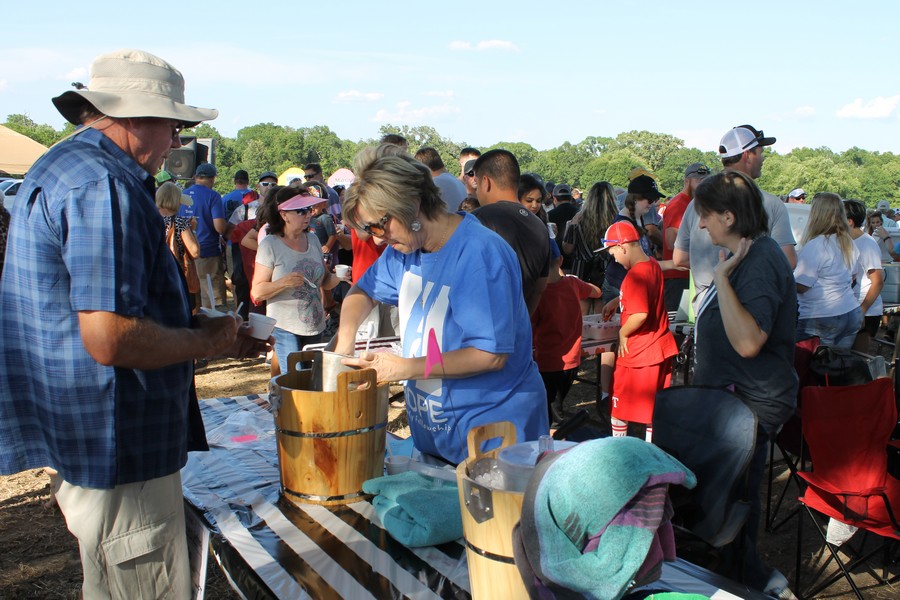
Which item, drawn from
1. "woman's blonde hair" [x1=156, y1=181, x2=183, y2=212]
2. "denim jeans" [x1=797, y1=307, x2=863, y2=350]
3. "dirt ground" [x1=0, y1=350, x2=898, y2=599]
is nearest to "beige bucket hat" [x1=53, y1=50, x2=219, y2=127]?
"dirt ground" [x1=0, y1=350, x2=898, y2=599]

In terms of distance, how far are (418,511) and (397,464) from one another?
0.36 m

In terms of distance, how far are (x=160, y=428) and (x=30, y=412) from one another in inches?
12.0

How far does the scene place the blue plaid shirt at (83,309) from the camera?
155 centimetres

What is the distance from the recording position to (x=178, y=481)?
187cm

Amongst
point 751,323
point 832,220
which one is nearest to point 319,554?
point 751,323

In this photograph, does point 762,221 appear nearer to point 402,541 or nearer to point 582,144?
point 402,541

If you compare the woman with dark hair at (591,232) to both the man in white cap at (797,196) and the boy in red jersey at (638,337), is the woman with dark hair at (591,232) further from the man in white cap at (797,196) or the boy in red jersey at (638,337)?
the man in white cap at (797,196)

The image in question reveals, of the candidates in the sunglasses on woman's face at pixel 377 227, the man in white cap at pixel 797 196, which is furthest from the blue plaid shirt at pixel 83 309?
the man in white cap at pixel 797 196

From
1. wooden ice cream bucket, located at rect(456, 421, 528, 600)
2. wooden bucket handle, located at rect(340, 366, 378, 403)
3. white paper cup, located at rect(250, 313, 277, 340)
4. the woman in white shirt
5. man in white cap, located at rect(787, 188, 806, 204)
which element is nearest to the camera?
wooden ice cream bucket, located at rect(456, 421, 528, 600)

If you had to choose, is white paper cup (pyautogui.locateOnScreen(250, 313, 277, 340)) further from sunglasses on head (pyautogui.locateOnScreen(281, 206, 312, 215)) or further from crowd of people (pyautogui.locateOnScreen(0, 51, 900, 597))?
sunglasses on head (pyautogui.locateOnScreen(281, 206, 312, 215))

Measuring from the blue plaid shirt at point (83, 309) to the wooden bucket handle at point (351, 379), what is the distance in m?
0.40

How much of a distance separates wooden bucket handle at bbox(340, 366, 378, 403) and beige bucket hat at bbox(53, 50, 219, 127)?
0.75m

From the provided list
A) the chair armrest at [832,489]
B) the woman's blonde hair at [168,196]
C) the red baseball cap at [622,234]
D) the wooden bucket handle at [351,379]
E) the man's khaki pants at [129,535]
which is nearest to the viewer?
the man's khaki pants at [129,535]

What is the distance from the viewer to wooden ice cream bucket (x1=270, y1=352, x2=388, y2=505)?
1.94 meters
